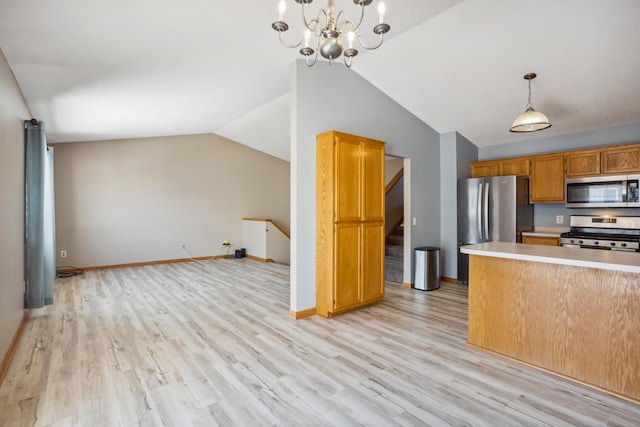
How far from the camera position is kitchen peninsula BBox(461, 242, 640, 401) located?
2158 mm

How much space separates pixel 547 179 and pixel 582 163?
454 mm

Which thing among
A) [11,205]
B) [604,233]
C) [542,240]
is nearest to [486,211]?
[542,240]

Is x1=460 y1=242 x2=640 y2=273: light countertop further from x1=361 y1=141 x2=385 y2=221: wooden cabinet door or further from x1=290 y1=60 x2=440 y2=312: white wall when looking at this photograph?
x1=290 y1=60 x2=440 y2=312: white wall

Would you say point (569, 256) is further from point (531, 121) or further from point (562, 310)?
point (531, 121)

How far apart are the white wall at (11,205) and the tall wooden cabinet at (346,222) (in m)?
2.81

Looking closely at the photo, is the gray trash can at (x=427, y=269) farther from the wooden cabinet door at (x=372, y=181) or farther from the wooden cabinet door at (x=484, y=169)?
the wooden cabinet door at (x=484, y=169)

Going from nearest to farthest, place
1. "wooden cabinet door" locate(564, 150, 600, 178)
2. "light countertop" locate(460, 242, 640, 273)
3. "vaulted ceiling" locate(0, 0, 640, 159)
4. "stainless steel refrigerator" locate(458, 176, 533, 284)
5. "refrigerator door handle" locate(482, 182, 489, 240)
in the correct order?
1. "light countertop" locate(460, 242, 640, 273)
2. "vaulted ceiling" locate(0, 0, 640, 159)
3. "wooden cabinet door" locate(564, 150, 600, 178)
4. "stainless steel refrigerator" locate(458, 176, 533, 284)
5. "refrigerator door handle" locate(482, 182, 489, 240)

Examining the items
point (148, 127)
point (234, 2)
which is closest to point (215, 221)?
point (148, 127)

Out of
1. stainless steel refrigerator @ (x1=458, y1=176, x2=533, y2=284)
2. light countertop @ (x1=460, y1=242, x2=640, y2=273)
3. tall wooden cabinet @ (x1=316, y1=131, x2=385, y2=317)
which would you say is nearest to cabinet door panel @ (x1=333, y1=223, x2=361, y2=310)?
tall wooden cabinet @ (x1=316, y1=131, x2=385, y2=317)

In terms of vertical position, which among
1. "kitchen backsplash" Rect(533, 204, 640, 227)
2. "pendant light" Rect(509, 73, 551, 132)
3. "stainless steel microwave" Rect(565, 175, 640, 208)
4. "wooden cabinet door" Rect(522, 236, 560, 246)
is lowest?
"wooden cabinet door" Rect(522, 236, 560, 246)

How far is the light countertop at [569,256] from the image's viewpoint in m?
2.13

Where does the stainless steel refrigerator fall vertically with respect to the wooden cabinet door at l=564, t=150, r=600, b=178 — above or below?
below

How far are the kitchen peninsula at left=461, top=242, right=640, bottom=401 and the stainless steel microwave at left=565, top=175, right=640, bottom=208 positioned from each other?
225 centimetres

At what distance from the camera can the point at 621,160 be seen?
13.5 ft
